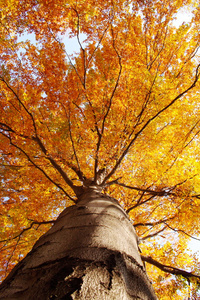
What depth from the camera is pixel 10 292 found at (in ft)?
3.40

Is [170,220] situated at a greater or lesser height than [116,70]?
lesser

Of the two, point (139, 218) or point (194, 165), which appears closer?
point (194, 165)

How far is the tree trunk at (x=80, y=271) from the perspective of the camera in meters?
0.90

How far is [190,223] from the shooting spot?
3.65m

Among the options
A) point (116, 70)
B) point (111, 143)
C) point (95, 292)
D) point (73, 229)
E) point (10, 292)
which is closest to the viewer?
point (95, 292)

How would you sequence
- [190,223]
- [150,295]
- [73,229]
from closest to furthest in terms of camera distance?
[150,295] < [73,229] < [190,223]

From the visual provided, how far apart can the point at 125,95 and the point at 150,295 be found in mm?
4430

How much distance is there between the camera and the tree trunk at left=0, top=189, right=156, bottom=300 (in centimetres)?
90

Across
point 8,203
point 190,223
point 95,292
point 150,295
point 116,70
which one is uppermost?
point 116,70

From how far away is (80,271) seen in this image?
986 mm

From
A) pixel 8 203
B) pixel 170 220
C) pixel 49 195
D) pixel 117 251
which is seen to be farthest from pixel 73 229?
pixel 8 203

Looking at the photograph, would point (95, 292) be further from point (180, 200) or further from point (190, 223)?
point (190, 223)

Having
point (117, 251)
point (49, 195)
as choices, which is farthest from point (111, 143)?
point (117, 251)

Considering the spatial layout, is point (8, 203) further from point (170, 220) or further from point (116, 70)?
point (116, 70)
